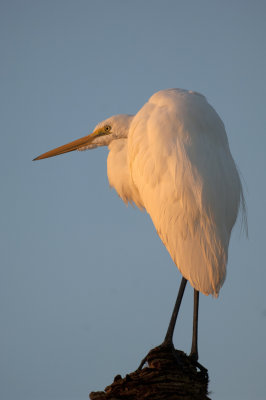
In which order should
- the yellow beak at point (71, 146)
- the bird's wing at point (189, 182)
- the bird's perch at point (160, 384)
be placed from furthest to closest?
the yellow beak at point (71, 146) < the bird's wing at point (189, 182) < the bird's perch at point (160, 384)

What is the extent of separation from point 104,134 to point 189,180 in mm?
1540

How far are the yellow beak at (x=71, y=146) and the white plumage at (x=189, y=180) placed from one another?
1.01m

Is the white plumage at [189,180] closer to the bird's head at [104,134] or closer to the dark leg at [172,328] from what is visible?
the dark leg at [172,328]

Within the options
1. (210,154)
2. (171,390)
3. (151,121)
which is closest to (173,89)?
(151,121)

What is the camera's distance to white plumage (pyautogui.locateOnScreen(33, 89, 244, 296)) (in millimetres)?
3299

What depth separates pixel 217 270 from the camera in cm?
324

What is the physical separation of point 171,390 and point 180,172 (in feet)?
4.34

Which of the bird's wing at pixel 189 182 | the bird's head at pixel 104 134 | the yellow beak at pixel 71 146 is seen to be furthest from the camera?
the yellow beak at pixel 71 146

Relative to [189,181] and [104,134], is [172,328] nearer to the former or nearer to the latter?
[189,181]

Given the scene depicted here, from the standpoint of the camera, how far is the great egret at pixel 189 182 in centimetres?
330

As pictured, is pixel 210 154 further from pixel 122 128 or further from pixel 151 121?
pixel 122 128

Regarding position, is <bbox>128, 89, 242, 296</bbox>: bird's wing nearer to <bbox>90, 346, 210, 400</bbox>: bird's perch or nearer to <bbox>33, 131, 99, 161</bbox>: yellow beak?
<bbox>90, 346, 210, 400</bbox>: bird's perch

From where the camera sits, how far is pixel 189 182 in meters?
3.33

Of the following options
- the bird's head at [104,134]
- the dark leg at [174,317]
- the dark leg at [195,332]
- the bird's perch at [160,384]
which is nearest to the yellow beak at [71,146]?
the bird's head at [104,134]
